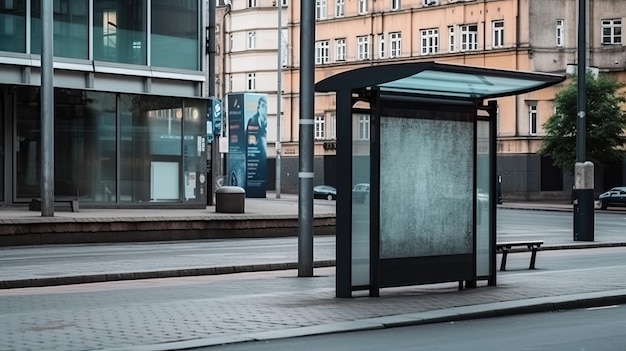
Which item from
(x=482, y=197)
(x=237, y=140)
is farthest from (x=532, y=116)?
(x=482, y=197)

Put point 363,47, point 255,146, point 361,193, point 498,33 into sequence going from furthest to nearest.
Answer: point 363,47 < point 498,33 < point 255,146 < point 361,193

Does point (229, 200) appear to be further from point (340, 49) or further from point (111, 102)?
point (340, 49)

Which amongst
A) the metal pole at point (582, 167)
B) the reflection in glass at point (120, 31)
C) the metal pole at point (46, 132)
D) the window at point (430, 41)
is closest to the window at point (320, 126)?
the window at point (430, 41)

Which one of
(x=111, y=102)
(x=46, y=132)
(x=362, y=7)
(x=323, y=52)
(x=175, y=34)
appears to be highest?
(x=362, y=7)

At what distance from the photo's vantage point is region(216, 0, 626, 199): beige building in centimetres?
6819

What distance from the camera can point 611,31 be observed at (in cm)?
6831

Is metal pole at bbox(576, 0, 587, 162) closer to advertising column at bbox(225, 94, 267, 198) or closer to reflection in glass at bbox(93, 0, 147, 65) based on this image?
reflection in glass at bbox(93, 0, 147, 65)

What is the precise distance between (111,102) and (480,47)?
39.9m

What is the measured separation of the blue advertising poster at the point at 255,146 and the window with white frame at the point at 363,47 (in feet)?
52.9

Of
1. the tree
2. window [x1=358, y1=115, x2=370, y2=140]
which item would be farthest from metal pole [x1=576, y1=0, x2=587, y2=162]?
the tree

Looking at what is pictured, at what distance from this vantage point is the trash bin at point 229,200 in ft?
108

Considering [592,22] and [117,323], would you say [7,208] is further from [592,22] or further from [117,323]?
[592,22]

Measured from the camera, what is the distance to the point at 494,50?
69688 millimetres

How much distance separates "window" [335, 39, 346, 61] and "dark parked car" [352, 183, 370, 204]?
214 feet
